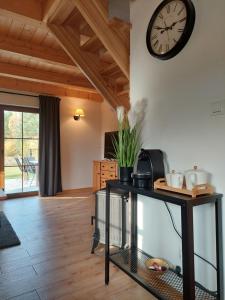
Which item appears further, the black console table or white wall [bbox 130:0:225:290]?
white wall [bbox 130:0:225:290]

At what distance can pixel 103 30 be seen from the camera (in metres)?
2.12

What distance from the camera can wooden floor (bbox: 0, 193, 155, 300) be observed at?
5.56ft

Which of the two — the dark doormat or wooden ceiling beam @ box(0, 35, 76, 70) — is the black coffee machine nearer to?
the dark doormat

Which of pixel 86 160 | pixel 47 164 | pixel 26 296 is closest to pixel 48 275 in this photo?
pixel 26 296

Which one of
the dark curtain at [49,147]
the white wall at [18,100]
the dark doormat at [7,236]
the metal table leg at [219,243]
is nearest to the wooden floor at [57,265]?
the dark doormat at [7,236]

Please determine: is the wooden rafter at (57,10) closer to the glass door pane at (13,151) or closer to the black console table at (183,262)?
the black console table at (183,262)

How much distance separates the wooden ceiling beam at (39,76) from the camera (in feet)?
12.4

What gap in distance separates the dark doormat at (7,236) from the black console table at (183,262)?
1.31 metres

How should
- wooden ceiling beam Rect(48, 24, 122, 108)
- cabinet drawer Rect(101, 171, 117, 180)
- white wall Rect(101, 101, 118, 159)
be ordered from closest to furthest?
wooden ceiling beam Rect(48, 24, 122, 108) < cabinet drawer Rect(101, 171, 117, 180) < white wall Rect(101, 101, 118, 159)

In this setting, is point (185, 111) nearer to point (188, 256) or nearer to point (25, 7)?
point (188, 256)

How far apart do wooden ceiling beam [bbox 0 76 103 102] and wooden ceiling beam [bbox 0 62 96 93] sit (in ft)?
1.92

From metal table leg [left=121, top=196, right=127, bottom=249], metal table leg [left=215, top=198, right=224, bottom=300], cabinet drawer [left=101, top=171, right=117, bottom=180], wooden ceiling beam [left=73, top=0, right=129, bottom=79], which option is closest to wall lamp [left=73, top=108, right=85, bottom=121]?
cabinet drawer [left=101, top=171, right=117, bottom=180]

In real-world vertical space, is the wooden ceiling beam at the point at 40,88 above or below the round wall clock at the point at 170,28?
above

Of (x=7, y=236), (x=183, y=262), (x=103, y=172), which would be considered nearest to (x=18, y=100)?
(x=103, y=172)
